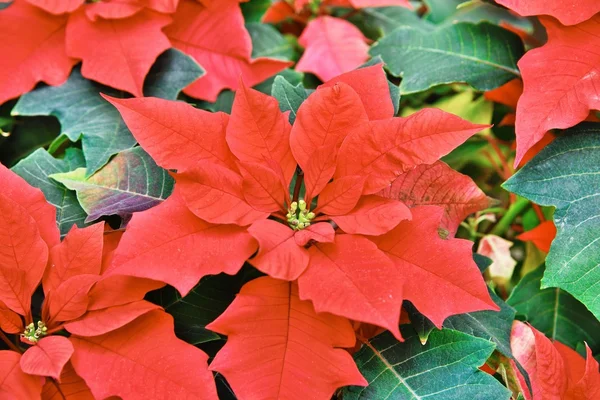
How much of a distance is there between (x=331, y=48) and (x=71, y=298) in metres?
0.53

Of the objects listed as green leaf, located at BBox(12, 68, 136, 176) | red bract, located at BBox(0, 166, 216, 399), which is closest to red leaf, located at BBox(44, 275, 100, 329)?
red bract, located at BBox(0, 166, 216, 399)

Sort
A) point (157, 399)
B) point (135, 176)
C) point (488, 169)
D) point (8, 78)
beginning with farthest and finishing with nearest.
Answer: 1. point (488, 169)
2. point (8, 78)
3. point (135, 176)
4. point (157, 399)

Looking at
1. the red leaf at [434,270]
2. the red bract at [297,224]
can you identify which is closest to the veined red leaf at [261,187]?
the red bract at [297,224]

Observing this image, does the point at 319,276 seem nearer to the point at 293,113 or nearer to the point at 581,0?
the point at 293,113

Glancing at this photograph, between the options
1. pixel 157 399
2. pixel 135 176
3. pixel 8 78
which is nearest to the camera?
pixel 157 399

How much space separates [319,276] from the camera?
0.53m

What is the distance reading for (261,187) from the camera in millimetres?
572

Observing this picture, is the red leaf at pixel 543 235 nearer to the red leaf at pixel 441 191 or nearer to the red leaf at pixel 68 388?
the red leaf at pixel 441 191

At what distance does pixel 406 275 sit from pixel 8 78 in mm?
541

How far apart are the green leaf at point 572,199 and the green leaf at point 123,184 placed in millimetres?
369

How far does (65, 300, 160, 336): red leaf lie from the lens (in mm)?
548

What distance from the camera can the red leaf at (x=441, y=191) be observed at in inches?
26.0

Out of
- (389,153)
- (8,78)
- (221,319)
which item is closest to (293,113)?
(389,153)

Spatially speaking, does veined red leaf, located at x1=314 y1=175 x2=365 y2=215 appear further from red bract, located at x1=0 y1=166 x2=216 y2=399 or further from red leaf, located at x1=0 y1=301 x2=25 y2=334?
red leaf, located at x1=0 y1=301 x2=25 y2=334
